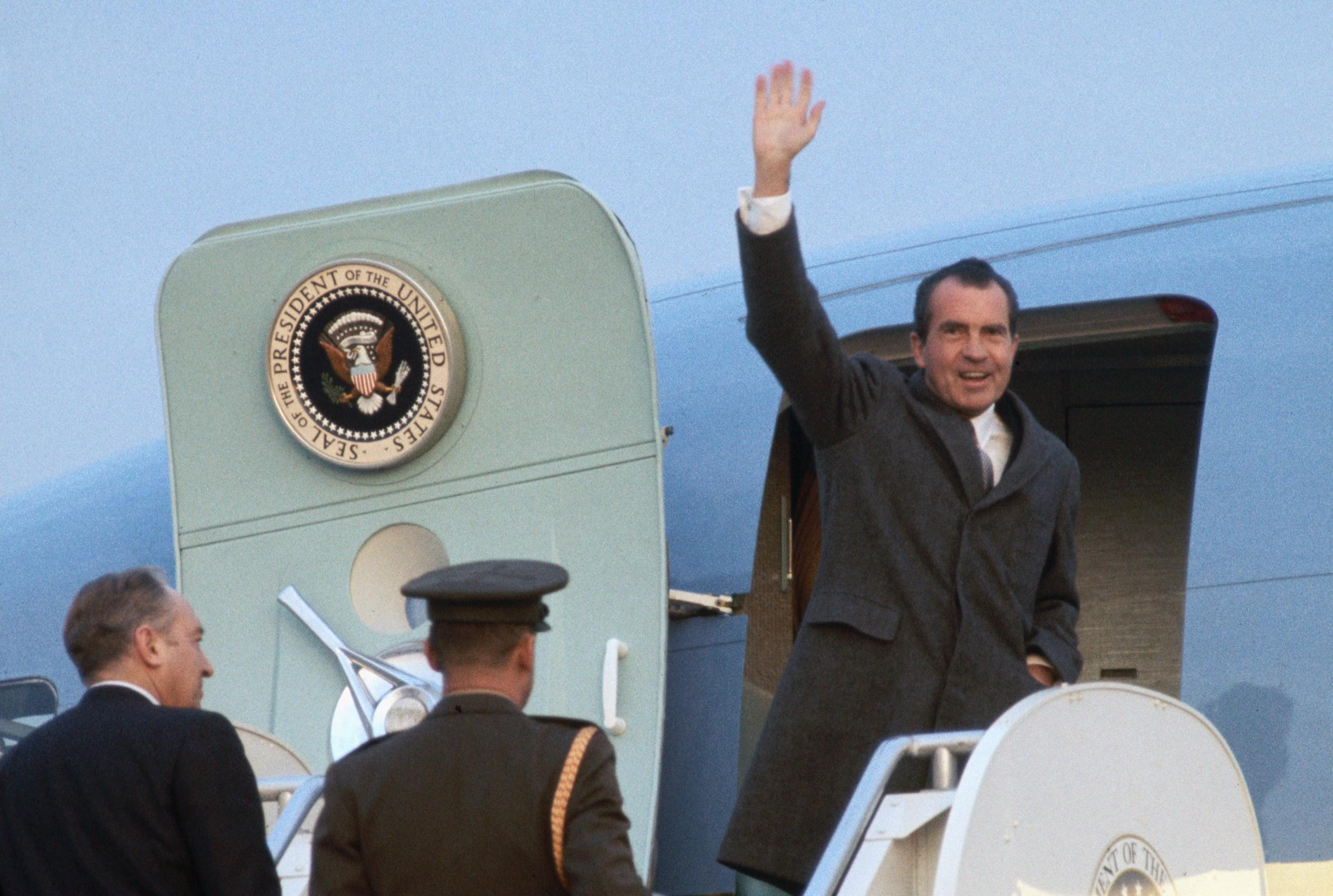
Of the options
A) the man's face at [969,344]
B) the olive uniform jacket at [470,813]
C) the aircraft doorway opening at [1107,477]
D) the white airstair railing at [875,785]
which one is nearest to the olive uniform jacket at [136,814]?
the olive uniform jacket at [470,813]

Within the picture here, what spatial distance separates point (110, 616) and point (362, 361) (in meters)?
1.73

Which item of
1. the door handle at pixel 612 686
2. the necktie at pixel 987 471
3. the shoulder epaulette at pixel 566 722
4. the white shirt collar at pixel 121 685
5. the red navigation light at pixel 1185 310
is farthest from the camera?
the red navigation light at pixel 1185 310

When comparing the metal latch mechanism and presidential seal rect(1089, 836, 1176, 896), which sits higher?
the metal latch mechanism

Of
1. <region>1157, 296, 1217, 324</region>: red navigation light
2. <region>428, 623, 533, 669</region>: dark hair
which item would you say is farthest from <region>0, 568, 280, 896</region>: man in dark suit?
<region>1157, 296, 1217, 324</region>: red navigation light

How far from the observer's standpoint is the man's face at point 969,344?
12.3ft

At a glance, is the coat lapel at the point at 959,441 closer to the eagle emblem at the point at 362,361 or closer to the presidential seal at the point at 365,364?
the presidential seal at the point at 365,364

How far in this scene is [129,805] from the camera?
322 centimetres

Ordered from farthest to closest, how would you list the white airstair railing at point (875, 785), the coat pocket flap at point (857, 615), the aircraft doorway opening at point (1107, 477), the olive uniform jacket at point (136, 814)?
the aircraft doorway opening at point (1107, 477), the coat pocket flap at point (857, 615), the olive uniform jacket at point (136, 814), the white airstair railing at point (875, 785)

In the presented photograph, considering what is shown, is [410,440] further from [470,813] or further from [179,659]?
[470,813]

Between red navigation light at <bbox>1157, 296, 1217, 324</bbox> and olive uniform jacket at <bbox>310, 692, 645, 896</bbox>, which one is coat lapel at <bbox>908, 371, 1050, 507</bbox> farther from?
red navigation light at <bbox>1157, 296, 1217, 324</bbox>

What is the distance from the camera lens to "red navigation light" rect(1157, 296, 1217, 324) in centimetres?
513

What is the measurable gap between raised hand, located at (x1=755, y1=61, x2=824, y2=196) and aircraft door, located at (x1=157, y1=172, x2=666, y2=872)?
1.32m

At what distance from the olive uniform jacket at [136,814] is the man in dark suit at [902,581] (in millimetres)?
1096

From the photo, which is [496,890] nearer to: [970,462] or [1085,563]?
[970,462]
